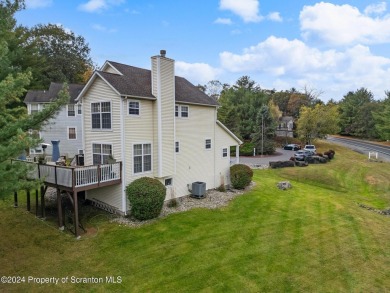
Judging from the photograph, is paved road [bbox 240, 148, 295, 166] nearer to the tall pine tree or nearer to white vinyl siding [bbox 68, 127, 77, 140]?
white vinyl siding [bbox 68, 127, 77, 140]

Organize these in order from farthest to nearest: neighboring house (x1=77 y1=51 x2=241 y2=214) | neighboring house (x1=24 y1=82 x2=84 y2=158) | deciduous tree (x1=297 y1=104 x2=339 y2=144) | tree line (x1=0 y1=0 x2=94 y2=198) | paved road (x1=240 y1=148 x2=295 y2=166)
A: 1. deciduous tree (x1=297 y1=104 x2=339 y2=144)
2. paved road (x1=240 y1=148 x2=295 y2=166)
3. neighboring house (x1=24 y1=82 x2=84 y2=158)
4. neighboring house (x1=77 y1=51 x2=241 y2=214)
5. tree line (x1=0 y1=0 x2=94 y2=198)

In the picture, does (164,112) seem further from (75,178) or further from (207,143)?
(75,178)

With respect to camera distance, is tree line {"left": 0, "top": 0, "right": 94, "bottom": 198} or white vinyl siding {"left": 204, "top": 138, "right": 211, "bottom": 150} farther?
white vinyl siding {"left": 204, "top": 138, "right": 211, "bottom": 150}

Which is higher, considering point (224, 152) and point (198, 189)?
point (224, 152)

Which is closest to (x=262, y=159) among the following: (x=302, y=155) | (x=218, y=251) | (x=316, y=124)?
(x=302, y=155)

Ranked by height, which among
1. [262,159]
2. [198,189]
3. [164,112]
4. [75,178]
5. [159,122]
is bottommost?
[262,159]

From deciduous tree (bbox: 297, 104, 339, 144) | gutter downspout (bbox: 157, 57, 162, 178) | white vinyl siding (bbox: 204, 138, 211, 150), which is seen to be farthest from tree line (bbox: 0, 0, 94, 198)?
deciduous tree (bbox: 297, 104, 339, 144)
